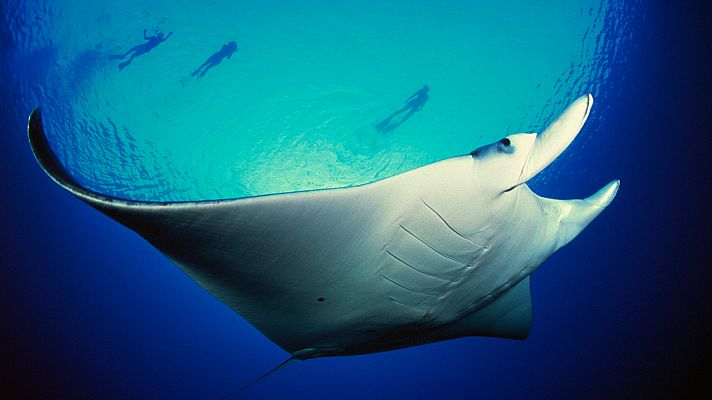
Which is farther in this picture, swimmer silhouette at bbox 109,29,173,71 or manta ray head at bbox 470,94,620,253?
swimmer silhouette at bbox 109,29,173,71

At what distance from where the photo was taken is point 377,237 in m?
1.39

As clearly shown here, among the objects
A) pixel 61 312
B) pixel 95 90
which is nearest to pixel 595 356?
pixel 95 90

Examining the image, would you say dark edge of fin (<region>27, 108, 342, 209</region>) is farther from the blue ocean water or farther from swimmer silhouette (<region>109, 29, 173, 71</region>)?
swimmer silhouette (<region>109, 29, 173, 71</region>)

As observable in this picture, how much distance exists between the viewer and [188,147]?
26.4 ft

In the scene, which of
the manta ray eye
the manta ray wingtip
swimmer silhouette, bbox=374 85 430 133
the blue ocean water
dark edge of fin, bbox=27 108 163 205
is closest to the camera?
dark edge of fin, bbox=27 108 163 205

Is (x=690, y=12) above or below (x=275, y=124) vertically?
above

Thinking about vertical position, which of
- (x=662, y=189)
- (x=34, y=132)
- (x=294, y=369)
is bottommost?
(x=294, y=369)

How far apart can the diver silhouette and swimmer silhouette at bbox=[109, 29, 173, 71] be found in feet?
2.50

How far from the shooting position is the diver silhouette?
20.3 feet

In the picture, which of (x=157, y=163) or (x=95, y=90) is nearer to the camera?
(x=95, y=90)

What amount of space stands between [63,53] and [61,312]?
622 inches

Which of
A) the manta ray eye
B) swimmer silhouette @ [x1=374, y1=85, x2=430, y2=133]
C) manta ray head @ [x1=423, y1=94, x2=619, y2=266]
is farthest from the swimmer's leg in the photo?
the manta ray eye

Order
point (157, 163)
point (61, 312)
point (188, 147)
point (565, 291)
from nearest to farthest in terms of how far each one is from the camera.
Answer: point (188, 147) → point (157, 163) → point (565, 291) → point (61, 312)

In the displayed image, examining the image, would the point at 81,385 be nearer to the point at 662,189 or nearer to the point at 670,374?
the point at 662,189
